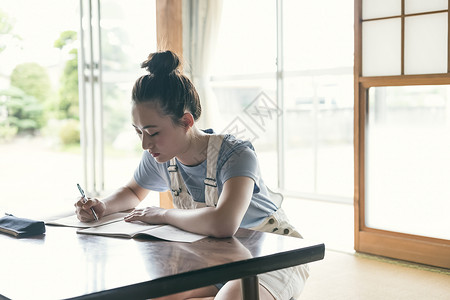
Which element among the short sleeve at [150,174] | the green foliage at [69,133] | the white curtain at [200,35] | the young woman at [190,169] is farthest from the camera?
the green foliage at [69,133]

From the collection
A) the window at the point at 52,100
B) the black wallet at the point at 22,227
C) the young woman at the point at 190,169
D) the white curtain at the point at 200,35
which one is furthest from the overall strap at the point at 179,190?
the window at the point at 52,100

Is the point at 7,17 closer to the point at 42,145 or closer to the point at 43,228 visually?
the point at 42,145

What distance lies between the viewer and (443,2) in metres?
3.04

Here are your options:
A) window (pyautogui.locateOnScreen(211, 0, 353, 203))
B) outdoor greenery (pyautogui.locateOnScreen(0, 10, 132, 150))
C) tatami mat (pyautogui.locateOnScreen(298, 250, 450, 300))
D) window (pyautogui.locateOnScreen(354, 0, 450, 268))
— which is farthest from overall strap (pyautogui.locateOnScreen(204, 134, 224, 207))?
outdoor greenery (pyautogui.locateOnScreen(0, 10, 132, 150))

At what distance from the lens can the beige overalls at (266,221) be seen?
1.44 m

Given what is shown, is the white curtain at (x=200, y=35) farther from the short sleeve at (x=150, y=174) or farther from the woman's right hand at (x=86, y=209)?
the woman's right hand at (x=86, y=209)

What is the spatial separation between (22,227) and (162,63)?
25.3 inches

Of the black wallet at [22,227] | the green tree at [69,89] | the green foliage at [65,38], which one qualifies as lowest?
the black wallet at [22,227]

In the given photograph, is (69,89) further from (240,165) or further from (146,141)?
(240,165)

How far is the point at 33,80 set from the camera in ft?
38.5

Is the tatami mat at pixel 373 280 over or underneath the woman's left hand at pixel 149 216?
underneath

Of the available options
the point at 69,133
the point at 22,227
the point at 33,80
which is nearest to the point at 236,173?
the point at 22,227

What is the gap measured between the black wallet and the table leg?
2.02 ft

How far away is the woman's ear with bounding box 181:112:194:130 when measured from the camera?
5.53 feet
